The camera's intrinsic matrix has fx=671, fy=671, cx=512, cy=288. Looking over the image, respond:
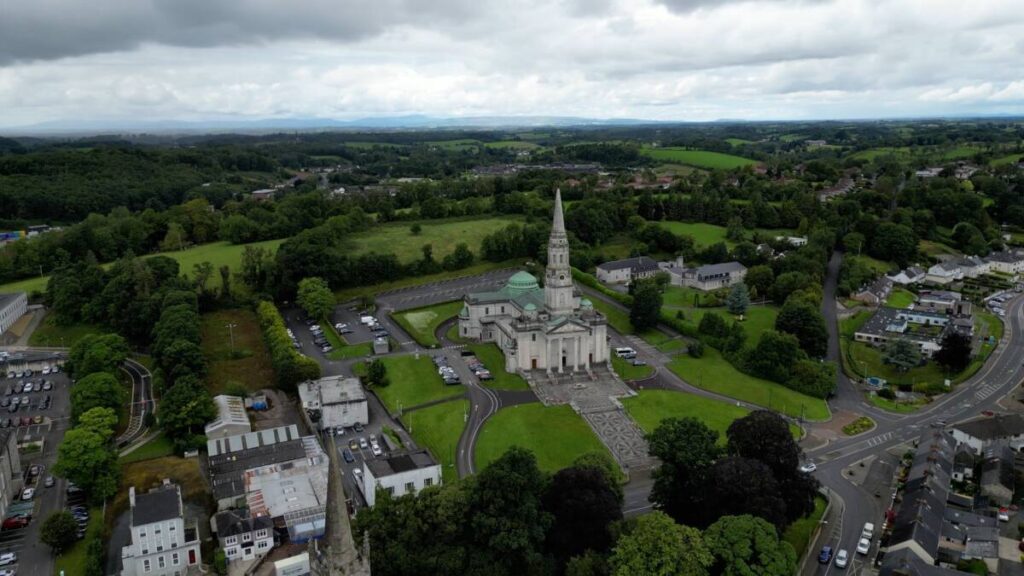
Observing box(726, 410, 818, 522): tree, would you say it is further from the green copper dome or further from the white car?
the green copper dome

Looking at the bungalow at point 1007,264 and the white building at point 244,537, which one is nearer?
the white building at point 244,537

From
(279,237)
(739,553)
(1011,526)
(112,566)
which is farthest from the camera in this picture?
(279,237)

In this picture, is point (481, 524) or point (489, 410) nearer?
point (481, 524)

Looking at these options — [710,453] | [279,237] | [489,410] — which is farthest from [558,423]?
[279,237]

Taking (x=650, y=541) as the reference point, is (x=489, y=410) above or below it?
below

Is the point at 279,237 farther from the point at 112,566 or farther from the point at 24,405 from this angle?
the point at 112,566

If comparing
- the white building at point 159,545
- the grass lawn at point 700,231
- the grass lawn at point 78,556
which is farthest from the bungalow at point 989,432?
the grass lawn at point 700,231

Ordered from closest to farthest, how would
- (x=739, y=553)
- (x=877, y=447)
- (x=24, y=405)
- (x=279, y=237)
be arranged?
(x=739, y=553) → (x=877, y=447) → (x=24, y=405) → (x=279, y=237)

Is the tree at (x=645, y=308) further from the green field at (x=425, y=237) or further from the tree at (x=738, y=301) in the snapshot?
the green field at (x=425, y=237)
